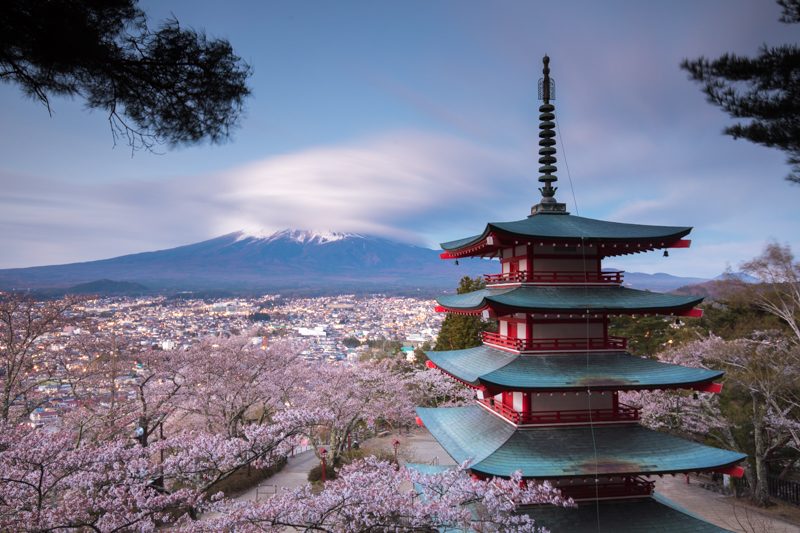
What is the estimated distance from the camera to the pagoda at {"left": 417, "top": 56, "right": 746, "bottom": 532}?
956cm

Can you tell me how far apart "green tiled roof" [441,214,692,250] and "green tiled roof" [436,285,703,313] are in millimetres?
1369

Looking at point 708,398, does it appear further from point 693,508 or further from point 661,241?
point 661,241

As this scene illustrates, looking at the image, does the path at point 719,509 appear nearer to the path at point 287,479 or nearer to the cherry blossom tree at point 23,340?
the path at point 287,479

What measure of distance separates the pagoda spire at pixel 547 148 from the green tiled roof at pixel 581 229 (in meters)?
0.68

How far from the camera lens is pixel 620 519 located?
9633 millimetres

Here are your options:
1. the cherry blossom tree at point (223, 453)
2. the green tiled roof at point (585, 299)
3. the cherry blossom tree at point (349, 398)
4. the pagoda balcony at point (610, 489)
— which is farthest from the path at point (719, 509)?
the cherry blossom tree at point (223, 453)

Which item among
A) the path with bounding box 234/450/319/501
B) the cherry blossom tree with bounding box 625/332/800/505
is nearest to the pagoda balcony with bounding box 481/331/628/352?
the cherry blossom tree with bounding box 625/332/800/505

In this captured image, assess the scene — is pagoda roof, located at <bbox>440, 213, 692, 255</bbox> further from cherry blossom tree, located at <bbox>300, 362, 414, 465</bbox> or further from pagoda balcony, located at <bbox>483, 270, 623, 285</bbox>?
cherry blossom tree, located at <bbox>300, 362, 414, 465</bbox>

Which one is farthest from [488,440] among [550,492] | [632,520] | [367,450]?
[367,450]

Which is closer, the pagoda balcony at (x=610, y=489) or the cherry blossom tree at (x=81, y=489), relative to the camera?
the cherry blossom tree at (x=81, y=489)

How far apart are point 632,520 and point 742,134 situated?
7.87 metres

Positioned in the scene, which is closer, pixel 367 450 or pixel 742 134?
pixel 742 134

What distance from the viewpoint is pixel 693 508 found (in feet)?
58.6

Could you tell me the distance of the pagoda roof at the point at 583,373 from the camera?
32.4ft
